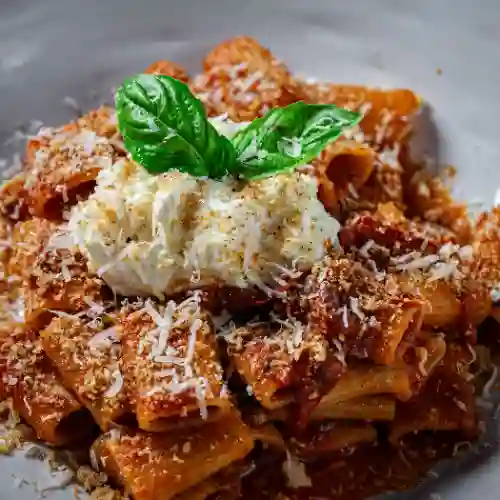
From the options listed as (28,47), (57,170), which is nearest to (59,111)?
(28,47)

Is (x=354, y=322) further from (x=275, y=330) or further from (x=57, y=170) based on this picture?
(x=57, y=170)

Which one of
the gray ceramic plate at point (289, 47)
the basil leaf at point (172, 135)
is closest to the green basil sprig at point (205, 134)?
the basil leaf at point (172, 135)

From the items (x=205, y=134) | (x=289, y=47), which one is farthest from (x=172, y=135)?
(x=289, y=47)

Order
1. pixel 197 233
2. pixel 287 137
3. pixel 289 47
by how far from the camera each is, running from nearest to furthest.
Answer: pixel 197 233 → pixel 287 137 → pixel 289 47

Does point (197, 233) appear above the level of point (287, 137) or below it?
below

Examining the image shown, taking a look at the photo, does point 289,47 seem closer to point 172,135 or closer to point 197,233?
point 172,135

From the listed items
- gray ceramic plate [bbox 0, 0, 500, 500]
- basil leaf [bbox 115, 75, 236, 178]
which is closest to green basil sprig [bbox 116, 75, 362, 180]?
basil leaf [bbox 115, 75, 236, 178]
